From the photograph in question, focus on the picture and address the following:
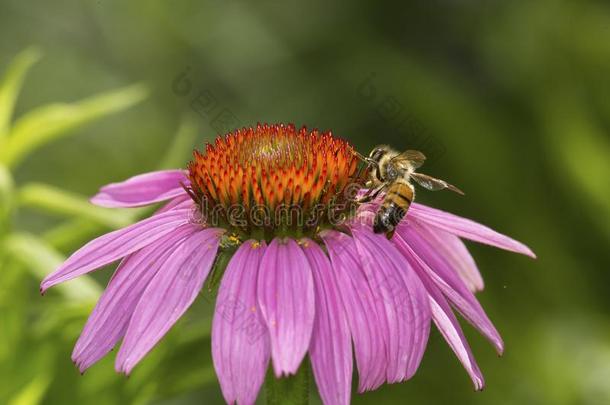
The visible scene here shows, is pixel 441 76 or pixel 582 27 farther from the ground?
pixel 582 27

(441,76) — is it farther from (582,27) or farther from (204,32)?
(204,32)

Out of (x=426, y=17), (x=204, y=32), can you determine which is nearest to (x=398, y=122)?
(x=426, y=17)

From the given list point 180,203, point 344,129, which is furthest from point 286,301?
point 344,129

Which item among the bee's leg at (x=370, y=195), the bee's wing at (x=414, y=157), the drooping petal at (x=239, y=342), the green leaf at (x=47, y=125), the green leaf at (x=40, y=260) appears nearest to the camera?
the drooping petal at (x=239, y=342)

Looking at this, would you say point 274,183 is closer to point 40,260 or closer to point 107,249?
point 107,249

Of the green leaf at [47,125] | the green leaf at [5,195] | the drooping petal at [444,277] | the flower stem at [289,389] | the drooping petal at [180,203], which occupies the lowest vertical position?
the green leaf at [5,195]

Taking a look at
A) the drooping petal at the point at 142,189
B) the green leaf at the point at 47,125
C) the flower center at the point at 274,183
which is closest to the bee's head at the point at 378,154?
the flower center at the point at 274,183

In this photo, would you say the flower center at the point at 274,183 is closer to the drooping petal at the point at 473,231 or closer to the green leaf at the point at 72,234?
the drooping petal at the point at 473,231
